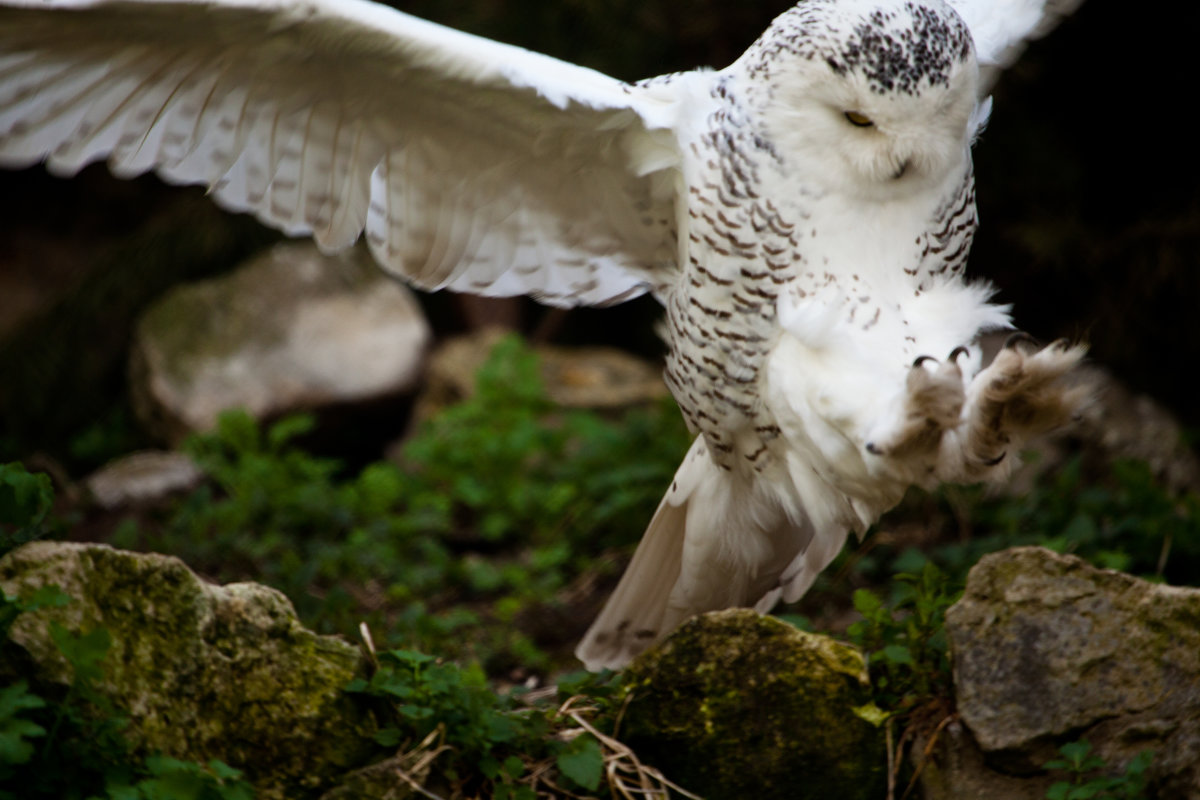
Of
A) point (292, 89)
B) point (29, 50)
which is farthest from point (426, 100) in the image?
point (29, 50)

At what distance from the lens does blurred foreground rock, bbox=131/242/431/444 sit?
5.44 metres

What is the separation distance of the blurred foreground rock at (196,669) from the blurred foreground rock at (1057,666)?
1164 millimetres

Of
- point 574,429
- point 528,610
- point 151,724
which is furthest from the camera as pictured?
point 574,429

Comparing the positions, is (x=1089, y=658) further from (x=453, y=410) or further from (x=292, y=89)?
(x=453, y=410)

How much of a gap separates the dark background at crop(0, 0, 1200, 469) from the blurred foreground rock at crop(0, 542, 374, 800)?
318cm

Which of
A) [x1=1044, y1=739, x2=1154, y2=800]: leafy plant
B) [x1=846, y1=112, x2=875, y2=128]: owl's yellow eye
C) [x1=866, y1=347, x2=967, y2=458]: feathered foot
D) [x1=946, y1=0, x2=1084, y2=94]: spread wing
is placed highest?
[x1=946, y1=0, x2=1084, y2=94]: spread wing

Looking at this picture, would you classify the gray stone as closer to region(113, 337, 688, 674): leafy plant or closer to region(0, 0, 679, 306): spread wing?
region(113, 337, 688, 674): leafy plant

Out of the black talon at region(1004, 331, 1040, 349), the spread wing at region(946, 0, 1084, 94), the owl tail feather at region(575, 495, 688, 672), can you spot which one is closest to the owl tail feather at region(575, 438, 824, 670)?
the owl tail feather at region(575, 495, 688, 672)

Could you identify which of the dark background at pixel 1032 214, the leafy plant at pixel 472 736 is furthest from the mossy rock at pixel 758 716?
the dark background at pixel 1032 214

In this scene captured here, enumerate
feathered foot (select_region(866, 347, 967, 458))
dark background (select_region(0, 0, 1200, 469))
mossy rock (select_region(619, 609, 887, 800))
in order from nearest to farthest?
feathered foot (select_region(866, 347, 967, 458))
mossy rock (select_region(619, 609, 887, 800))
dark background (select_region(0, 0, 1200, 469))

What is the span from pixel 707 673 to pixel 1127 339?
11.2ft

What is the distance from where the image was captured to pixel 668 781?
94.0 inches

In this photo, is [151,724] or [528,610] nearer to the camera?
[151,724]

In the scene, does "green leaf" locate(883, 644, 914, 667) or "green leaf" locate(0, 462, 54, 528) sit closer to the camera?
"green leaf" locate(0, 462, 54, 528)
